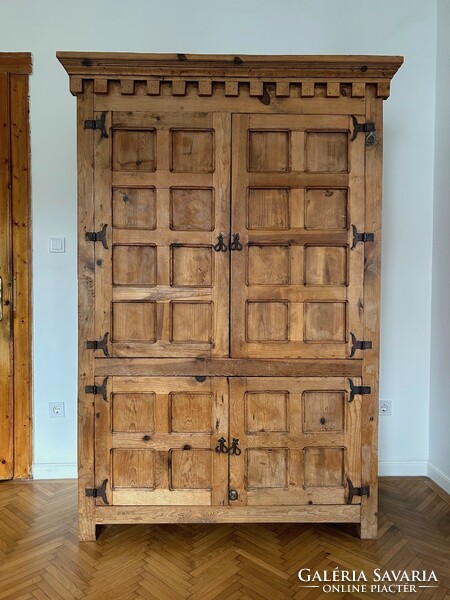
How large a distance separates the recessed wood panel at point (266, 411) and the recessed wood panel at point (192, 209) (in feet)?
2.64

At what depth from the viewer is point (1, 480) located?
2.53m

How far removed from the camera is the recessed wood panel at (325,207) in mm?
1905

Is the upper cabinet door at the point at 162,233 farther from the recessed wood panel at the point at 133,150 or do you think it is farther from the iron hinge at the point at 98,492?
the iron hinge at the point at 98,492

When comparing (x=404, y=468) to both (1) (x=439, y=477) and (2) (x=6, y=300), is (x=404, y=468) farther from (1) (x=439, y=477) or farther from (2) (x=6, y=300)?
(2) (x=6, y=300)

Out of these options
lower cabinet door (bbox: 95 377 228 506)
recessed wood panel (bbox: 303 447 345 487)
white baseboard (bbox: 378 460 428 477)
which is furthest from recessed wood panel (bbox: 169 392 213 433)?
white baseboard (bbox: 378 460 428 477)

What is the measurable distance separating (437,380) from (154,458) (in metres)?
1.72

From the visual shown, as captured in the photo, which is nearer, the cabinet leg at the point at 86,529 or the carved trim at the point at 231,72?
the carved trim at the point at 231,72

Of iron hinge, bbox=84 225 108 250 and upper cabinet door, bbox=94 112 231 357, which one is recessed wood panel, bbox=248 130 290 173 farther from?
iron hinge, bbox=84 225 108 250

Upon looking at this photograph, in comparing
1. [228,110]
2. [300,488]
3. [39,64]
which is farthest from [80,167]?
[300,488]

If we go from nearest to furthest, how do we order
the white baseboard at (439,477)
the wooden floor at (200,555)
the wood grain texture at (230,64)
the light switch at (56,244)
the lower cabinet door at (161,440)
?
the wooden floor at (200,555), the wood grain texture at (230,64), the lower cabinet door at (161,440), the white baseboard at (439,477), the light switch at (56,244)

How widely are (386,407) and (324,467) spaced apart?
86 centimetres

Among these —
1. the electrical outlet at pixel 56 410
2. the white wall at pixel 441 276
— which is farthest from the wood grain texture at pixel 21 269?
the white wall at pixel 441 276

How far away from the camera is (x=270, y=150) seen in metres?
1.90

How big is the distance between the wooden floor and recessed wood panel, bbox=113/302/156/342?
0.96 metres
